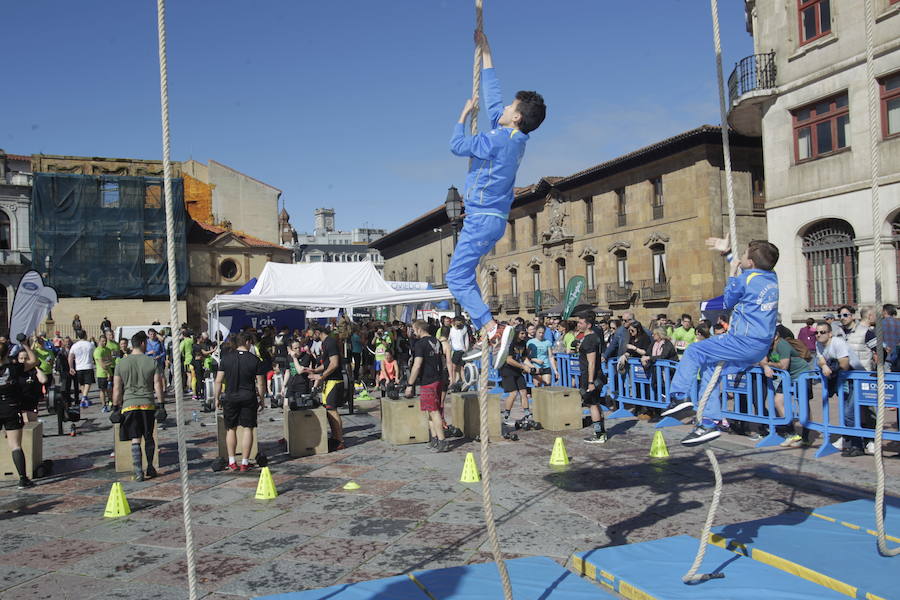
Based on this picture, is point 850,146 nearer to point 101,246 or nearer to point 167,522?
point 167,522

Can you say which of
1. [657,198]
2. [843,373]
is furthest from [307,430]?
[657,198]

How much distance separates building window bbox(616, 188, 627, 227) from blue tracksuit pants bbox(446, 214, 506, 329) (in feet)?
109

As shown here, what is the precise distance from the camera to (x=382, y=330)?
21688 millimetres

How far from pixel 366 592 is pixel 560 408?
7.37 meters

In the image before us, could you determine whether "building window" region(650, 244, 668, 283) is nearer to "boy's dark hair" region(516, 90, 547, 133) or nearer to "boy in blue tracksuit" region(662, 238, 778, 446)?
"boy in blue tracksuit" region(662, 238, 778, 446)

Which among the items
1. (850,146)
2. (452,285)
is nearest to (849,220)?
(850,146)

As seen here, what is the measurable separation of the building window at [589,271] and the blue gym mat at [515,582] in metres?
34.6

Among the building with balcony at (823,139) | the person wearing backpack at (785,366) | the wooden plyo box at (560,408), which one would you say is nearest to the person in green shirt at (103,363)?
the wooden plyo box at (560,408)

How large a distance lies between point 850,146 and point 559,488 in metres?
15.7

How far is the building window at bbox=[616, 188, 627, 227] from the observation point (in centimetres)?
3703

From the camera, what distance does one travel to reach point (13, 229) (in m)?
42.8

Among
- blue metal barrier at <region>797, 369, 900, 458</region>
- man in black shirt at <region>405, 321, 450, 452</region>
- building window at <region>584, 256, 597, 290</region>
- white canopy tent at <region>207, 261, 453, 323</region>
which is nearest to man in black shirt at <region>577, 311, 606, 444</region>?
man in black shirt at <region>405, 321, 450, 452</region>

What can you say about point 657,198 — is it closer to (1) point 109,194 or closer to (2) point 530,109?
(2) point 530,109

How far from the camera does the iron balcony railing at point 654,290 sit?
110 ft
